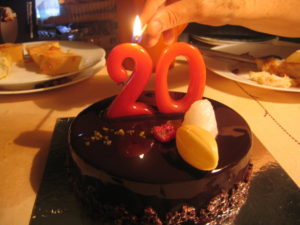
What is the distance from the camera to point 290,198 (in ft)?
2.39

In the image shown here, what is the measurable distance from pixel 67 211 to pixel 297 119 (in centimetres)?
81

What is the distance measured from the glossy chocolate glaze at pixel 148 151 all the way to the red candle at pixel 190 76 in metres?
0.03

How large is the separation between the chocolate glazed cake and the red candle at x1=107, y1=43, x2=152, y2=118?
64 millimetres

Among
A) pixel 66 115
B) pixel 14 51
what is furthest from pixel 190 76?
pixel 14 51

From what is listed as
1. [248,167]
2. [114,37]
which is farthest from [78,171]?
[114,37]

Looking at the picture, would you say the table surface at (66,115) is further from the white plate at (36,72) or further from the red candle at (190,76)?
the red candle at (190,76)

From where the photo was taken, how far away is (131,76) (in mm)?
803

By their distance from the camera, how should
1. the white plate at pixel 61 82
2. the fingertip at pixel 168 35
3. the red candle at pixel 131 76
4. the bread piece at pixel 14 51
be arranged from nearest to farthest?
the red candle at pixel 131 76 → the fingertip at pixel 168 35 → the white plate at pixel 61 82 → the bread piece at pixel 14 51

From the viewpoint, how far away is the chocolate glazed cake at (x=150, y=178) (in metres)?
0.63

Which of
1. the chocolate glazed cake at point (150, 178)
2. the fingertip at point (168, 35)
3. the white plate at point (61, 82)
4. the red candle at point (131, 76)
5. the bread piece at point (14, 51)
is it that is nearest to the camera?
the chocolate glazed cake at point (150, 178)

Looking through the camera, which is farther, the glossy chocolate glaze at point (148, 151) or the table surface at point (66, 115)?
the table surface at point (66, 115)

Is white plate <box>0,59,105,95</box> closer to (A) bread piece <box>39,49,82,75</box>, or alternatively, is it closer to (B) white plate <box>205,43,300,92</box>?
(A) bread piece <box>39,49,82,75</box>

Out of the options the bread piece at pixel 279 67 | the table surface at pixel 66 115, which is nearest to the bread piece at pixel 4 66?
the table surface at pixel 66 115

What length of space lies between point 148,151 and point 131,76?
216 millimetres
